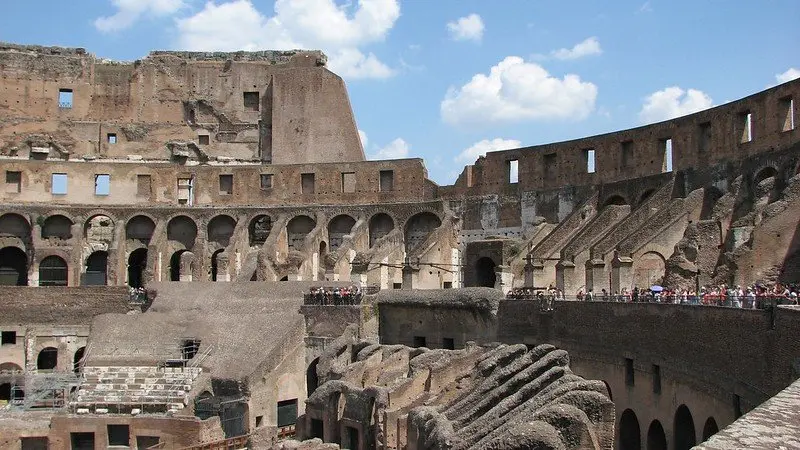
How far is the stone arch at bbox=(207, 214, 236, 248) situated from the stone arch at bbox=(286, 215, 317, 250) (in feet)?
8.96

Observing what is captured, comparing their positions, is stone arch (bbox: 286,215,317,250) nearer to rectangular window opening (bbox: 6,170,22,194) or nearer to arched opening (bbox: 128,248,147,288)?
arched opening (bbox: 128,248,147,288)

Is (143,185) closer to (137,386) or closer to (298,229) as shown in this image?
(298,229)

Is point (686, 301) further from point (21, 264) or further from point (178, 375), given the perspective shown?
point (21, 264)

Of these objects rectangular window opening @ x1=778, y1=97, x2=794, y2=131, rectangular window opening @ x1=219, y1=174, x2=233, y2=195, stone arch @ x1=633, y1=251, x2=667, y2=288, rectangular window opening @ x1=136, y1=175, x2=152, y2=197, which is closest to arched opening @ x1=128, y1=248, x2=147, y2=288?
rectangular window opening @ x1=136, y1=175, x2=152, y2=197

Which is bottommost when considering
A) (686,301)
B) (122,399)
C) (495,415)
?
(122,399)

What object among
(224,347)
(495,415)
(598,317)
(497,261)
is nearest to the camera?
(495,415)

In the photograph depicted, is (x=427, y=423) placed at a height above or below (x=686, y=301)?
below

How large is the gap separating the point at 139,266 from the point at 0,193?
715cm

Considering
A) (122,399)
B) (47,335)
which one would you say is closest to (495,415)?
(122,399)

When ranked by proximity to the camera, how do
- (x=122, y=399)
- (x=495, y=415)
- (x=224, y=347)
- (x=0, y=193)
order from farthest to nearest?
1. (x=0, y=193)
2. (x=224, y=347)
3. (x=122, y=399)
4. (x=495, y=415)

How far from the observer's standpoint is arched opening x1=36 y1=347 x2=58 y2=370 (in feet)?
119

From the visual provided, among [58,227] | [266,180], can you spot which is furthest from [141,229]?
[266,180]

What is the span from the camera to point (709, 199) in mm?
29375

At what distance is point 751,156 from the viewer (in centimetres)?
2848
